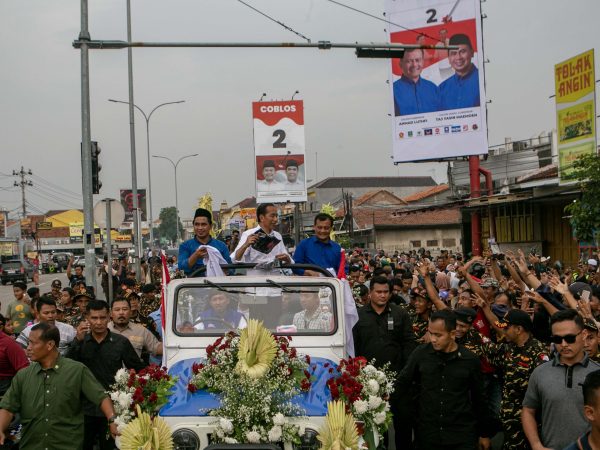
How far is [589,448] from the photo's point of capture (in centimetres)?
397

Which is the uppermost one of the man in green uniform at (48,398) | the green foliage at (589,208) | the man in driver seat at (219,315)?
the green foliage at (589,208)

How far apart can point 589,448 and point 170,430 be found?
2.76 meters

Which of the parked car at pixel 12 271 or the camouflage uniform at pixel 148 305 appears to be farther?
the parked car at pixel 12 271

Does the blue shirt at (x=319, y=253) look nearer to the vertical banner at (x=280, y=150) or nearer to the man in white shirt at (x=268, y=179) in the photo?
the vertical banner at (x=280, y=150)

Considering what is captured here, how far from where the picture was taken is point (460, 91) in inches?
1256

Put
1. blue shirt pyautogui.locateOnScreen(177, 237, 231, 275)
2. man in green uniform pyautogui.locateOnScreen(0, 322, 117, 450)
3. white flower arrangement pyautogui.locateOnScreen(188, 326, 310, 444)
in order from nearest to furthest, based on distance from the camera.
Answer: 1. white flower arrangement pyautogui.locateOnScreen(188, 326, 310, 444)
2. man in green uniform pyautogui.locateOnScreen(0, 322, 117, 450)
3. blue shirt pyautogui.locateOnScreen(177, 237, 231, 275)

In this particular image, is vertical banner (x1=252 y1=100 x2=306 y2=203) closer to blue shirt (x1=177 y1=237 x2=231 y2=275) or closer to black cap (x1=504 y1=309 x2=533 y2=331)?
blue shirt (x1=177 y1=237 x2=231 y2=275)

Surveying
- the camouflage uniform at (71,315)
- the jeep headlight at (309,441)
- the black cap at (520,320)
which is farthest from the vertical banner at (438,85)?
the jeep headlight at (309,441)

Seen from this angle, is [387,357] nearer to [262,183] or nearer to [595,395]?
[595,395]

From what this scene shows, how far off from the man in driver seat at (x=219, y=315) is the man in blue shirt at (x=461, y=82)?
2667 centimetres

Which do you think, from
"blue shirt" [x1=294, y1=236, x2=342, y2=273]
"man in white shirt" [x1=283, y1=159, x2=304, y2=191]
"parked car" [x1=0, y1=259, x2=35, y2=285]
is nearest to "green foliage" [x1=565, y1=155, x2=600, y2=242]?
"blue shirt" [x1=294, y1=236, x2=342, y2=273]

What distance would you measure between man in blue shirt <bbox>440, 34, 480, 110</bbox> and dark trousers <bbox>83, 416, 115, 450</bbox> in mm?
26822

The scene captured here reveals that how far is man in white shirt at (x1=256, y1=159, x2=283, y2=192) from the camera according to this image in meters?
34.8

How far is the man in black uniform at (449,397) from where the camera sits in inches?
235
